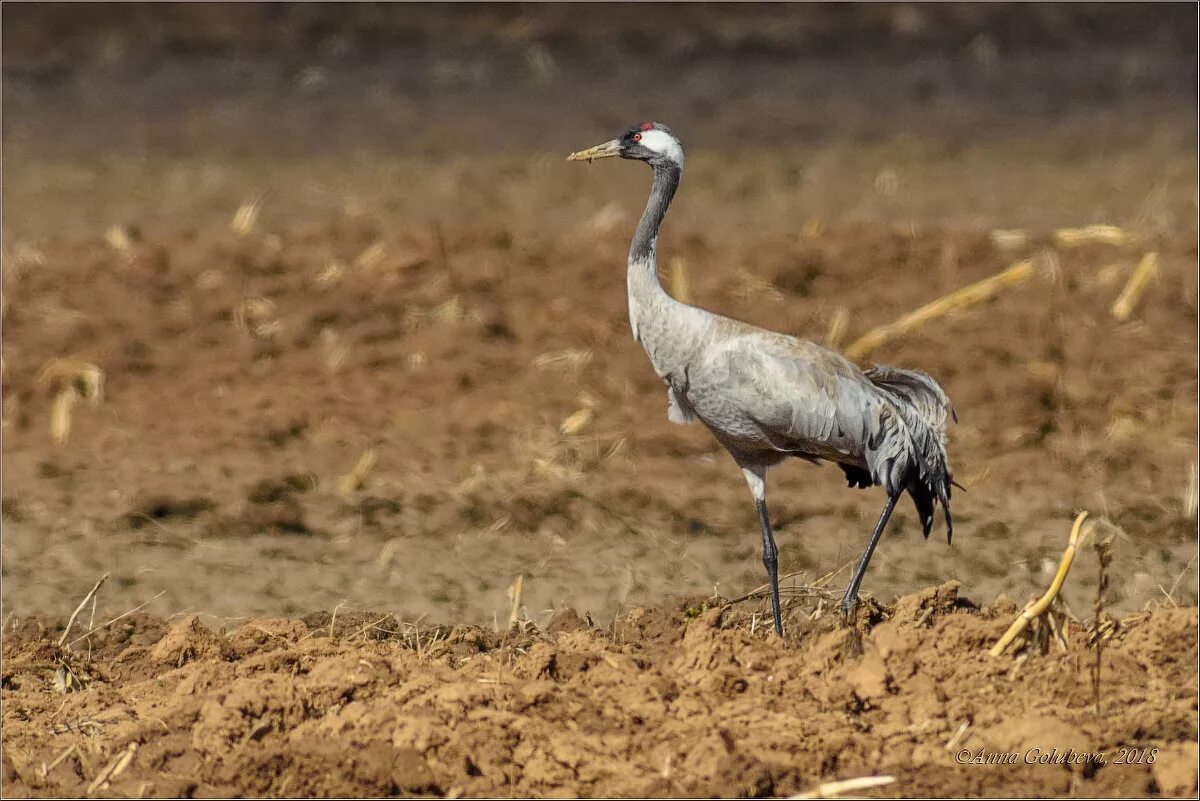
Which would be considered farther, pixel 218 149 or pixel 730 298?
pixel 218 149

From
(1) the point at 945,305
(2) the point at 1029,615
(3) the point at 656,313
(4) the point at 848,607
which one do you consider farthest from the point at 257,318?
(2) the point at 1029,615

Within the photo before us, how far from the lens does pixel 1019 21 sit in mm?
A: 18875

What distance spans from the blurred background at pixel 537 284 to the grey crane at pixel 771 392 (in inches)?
25.9

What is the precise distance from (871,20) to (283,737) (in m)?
14.3

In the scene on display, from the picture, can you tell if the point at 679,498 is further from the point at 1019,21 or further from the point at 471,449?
the point at 1019,21

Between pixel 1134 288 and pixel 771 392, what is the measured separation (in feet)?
17.1

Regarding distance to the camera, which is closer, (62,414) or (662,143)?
(662,143)

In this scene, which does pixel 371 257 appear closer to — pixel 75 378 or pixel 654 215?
pixel 75 378

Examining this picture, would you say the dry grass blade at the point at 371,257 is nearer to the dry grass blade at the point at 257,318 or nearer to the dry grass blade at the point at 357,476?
the dry grass blade at the point at 257,318

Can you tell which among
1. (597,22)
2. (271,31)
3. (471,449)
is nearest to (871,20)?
(597,22)

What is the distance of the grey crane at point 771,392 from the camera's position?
6.78 meters

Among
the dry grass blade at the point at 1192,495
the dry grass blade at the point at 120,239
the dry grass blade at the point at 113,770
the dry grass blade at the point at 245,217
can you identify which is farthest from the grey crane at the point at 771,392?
the dry grass blade at the point at 245,217

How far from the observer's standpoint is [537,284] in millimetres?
11594

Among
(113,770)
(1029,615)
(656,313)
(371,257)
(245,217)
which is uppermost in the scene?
(656,313)
